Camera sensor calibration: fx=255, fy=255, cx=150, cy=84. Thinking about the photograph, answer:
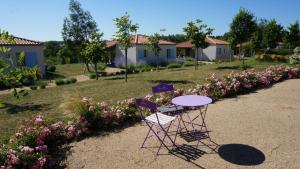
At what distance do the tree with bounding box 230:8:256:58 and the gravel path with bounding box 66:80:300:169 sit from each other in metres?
12.9

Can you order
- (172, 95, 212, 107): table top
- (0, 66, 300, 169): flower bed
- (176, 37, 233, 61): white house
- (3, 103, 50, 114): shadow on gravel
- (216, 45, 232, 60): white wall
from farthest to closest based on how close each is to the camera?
1. (216, 45, 232, 60): white wall
2. (176, 37, 233, 61): white house
3. (3, 103, 50, 114): shadow on gravel
4. (172, 95, 212, 107): table top
5. (0, 66, 300, 169): flower bed

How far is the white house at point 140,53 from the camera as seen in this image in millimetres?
30188

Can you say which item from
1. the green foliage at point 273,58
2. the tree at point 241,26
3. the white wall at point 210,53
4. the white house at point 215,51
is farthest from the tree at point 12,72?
the white wall at point 210,53

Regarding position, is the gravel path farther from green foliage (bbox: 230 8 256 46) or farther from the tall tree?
the tall tree

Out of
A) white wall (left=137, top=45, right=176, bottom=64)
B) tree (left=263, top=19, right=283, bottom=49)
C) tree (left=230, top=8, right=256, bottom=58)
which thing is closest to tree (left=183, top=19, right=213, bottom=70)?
tree (left=230, top=8, right=256, bottom=58)

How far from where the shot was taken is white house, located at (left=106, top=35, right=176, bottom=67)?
30188mm

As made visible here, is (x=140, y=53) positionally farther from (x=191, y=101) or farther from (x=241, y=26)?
(x=191, y=101)

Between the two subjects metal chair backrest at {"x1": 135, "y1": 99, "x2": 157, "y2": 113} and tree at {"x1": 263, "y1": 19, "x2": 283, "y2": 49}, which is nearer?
metal chair backrest at {"x1": 135, "y1": 99, "x2": 157, "y2": 113}

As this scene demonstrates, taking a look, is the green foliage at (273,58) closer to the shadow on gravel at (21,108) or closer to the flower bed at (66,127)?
the flower bed at (66,127)

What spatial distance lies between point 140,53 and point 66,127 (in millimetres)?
25309

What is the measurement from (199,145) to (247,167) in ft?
3.67

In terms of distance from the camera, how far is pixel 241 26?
62.8ft

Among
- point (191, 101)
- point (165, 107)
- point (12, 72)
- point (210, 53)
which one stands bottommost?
point (165, 107)

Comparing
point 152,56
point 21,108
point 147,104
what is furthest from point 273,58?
point 147,104
